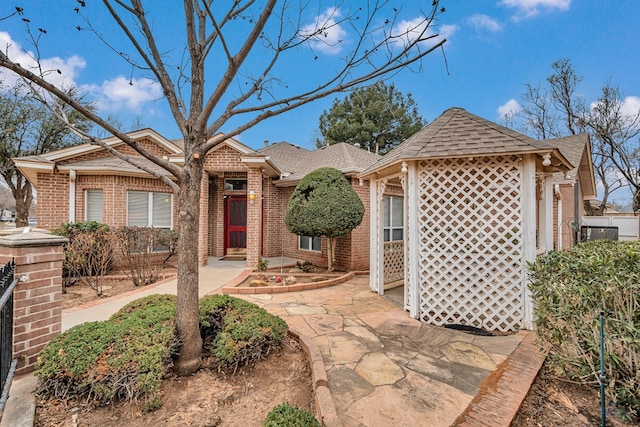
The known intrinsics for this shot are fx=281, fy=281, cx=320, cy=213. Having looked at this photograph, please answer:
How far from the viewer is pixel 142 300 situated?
12.9 ft

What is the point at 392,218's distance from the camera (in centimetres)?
938

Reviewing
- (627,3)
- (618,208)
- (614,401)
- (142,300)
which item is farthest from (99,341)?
(618,208)

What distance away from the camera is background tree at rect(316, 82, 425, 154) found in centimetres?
2088

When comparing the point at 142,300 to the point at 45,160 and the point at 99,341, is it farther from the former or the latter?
the point at 45,160

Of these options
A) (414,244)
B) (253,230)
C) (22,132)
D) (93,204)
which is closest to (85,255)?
(93,204)

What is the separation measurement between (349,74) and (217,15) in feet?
6.03

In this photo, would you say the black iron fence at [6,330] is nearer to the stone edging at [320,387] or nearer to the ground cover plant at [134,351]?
the ground cover plant at [134,351]

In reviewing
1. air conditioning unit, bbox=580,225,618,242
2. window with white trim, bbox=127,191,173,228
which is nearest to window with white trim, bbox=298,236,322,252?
window with white trim, bbox=127,191,173,228

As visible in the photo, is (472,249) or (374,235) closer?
(472,249)

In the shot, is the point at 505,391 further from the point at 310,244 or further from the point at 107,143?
the point at 107,143

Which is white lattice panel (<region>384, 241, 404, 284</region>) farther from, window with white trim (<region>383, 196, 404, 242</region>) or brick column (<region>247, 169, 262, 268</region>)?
brick column (<region>247, 169, 262, 268</region>)

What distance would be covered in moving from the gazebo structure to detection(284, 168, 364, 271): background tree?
261 cm

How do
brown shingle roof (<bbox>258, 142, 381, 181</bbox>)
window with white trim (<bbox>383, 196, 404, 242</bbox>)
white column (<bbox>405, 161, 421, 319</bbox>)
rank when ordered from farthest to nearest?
brown shingle roof (<bbox>258, 142, 381, 181</bbox>), window with white trim (<bbox>383, 196, 404, 242</bbox>), white column (<bbox>405, 161, 421, 319</bbox>)

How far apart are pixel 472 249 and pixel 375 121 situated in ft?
60.8
